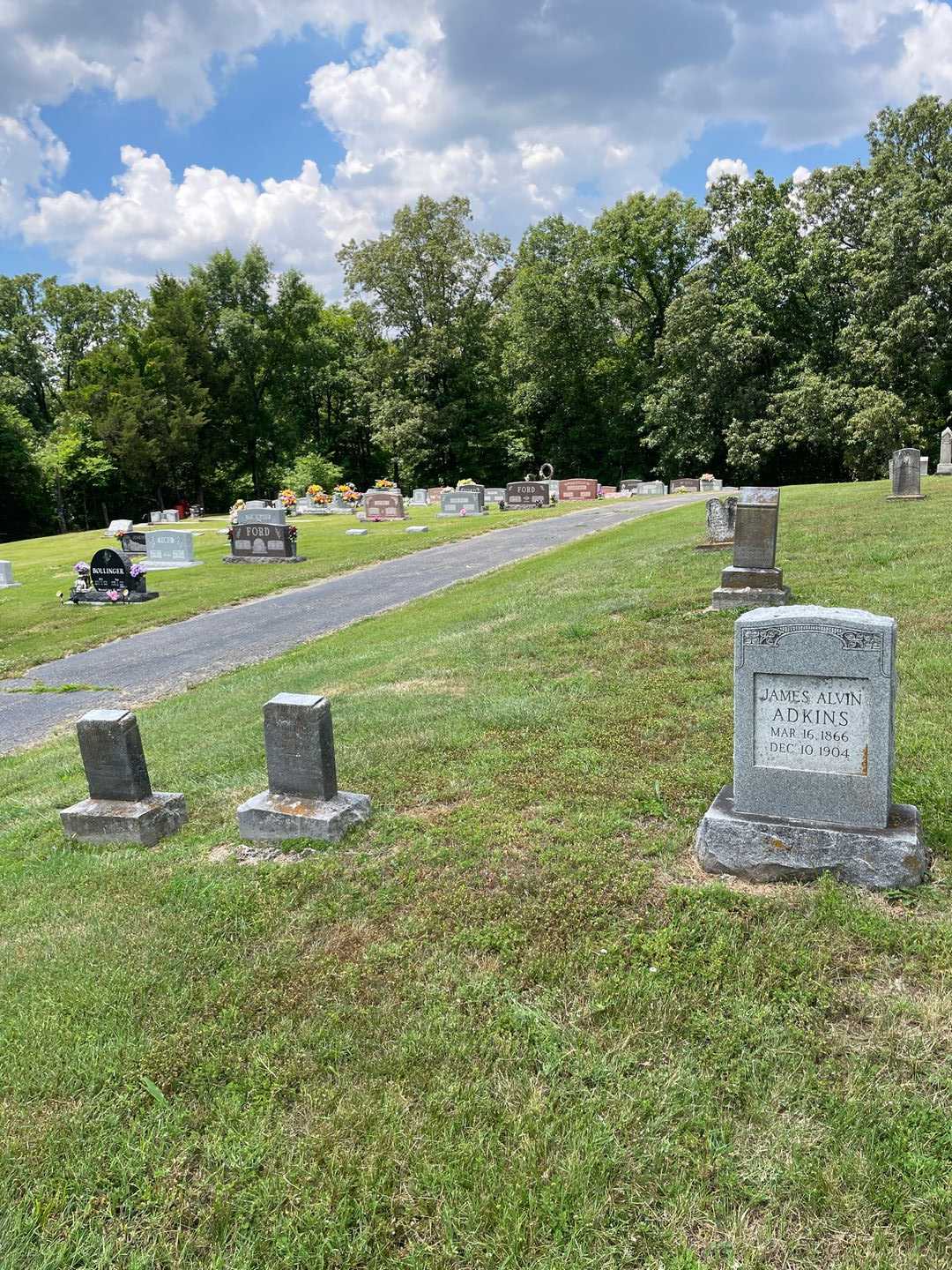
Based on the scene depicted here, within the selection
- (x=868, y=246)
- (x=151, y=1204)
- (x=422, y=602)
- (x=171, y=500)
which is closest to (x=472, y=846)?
(x=151, y=1204)

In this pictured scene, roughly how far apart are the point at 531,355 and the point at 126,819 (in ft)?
152

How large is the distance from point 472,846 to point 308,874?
0.94 m

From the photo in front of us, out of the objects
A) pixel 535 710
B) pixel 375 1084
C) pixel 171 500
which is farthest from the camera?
pixel 171 500

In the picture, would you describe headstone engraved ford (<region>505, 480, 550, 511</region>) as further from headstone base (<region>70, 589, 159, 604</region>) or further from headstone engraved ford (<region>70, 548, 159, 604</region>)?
headstone engraved ford (<region>70, 548, 159, 604</region>)

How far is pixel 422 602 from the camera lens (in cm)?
1545

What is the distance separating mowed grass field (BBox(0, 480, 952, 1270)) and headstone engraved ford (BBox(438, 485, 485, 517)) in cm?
2802

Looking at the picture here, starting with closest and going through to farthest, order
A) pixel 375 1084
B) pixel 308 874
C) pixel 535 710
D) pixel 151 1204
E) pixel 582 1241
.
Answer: pixel 582 1241 → pixel 151 1204 → pixel 375 1084 → pixel 308 874 → pixel 535 710

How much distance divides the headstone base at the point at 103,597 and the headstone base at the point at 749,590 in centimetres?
1334

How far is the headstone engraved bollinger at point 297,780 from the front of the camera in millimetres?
5008

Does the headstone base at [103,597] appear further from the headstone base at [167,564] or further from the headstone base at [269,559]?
the headstone base at [269,559]

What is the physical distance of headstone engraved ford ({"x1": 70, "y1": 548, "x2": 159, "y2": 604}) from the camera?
1791cm

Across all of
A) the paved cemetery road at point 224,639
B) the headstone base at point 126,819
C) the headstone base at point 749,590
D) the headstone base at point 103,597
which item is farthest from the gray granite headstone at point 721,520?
the headstone base at point 103,597

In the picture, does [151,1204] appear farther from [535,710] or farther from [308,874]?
[535,710]

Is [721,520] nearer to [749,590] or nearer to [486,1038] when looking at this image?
[749,590]
